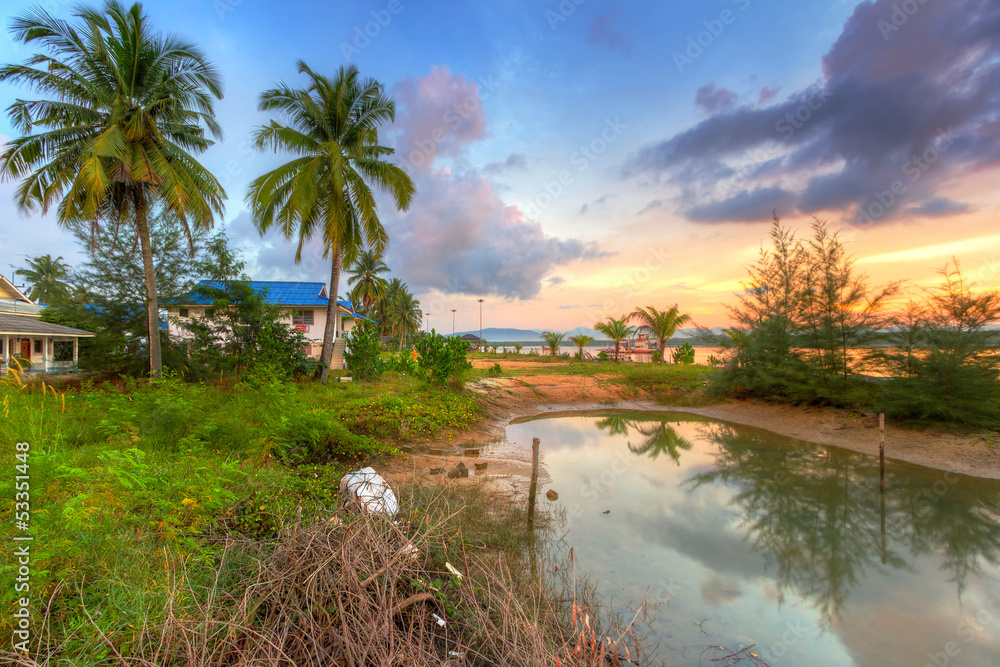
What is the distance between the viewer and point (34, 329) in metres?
16.1

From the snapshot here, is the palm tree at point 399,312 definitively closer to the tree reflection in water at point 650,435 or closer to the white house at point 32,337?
the white house at point 32,337

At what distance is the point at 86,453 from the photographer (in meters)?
5.34

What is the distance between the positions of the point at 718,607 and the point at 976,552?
486 centimetres

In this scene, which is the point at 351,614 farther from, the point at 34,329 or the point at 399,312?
the point at 399,312

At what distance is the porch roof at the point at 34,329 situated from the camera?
50.0 ft

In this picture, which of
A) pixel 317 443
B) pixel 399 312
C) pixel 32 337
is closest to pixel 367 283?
pixel 399 312

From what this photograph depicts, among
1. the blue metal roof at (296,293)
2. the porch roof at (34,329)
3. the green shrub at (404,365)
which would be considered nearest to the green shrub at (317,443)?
the green shrub at (404,365)

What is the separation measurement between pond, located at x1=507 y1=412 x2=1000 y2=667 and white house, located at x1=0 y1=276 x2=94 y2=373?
1911cm

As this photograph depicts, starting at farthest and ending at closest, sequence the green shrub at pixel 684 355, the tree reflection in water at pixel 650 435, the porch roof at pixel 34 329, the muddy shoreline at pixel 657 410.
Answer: the green shrub at pixel 684 355 < the porch roof at pixel 34 329 < the tree reflection in water at pixel 650 435 < the muddy shoreline at pixel 657 410

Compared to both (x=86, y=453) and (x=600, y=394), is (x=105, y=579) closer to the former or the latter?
(x=86, y=453)

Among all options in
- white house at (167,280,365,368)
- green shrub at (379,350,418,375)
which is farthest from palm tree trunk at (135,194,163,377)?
white house at (167,280,365,368)

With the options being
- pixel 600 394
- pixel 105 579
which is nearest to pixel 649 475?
pixel 105 579

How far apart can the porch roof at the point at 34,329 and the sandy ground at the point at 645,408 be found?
14.9 metres

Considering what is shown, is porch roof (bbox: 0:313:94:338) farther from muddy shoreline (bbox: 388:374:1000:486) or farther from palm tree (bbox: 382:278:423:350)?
palm tree (bbox: 382:278:423:350)
